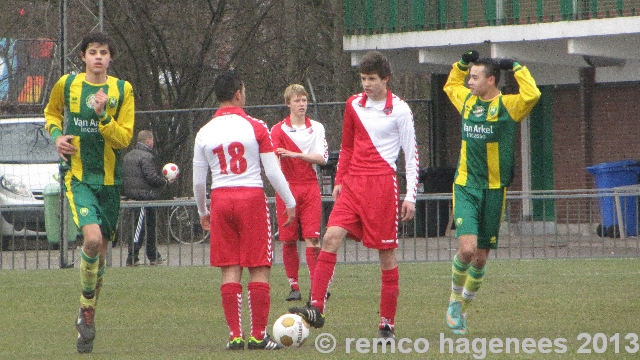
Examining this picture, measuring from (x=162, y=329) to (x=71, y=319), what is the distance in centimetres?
135

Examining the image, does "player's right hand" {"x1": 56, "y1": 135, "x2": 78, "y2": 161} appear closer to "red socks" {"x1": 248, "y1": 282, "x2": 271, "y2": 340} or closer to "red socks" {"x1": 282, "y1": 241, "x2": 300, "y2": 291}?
"red socks" {"x1": 248, "y1": 282, "x2": 271, "y2": 340}

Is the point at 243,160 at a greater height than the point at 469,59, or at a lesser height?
lesser

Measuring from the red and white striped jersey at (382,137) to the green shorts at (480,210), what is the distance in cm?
60

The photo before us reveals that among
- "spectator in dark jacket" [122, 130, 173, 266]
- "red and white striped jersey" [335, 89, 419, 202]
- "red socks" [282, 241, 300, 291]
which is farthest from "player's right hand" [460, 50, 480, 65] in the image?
"spectator in dark jacket" [122, 130, 173, 266]

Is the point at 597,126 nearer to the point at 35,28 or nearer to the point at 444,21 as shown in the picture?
the point at 444,21

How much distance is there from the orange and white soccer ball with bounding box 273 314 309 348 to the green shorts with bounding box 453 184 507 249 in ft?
5.66

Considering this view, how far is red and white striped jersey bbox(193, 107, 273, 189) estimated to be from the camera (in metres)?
8.43

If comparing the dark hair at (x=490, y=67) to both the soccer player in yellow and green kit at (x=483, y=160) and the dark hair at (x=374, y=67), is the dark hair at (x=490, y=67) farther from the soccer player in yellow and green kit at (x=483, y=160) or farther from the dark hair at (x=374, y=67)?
the dark hair at (x=374, y=67)

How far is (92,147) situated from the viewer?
29.7ft

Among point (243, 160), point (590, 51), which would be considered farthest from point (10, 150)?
point (243, 160)

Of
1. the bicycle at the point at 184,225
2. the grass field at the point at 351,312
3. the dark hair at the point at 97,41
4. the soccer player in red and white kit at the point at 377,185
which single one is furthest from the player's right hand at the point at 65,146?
the bicycle at the point at 184,225

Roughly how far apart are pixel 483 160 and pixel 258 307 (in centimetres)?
225

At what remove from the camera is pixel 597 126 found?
2509 centimetres

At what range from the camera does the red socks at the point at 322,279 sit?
28.7 feet
